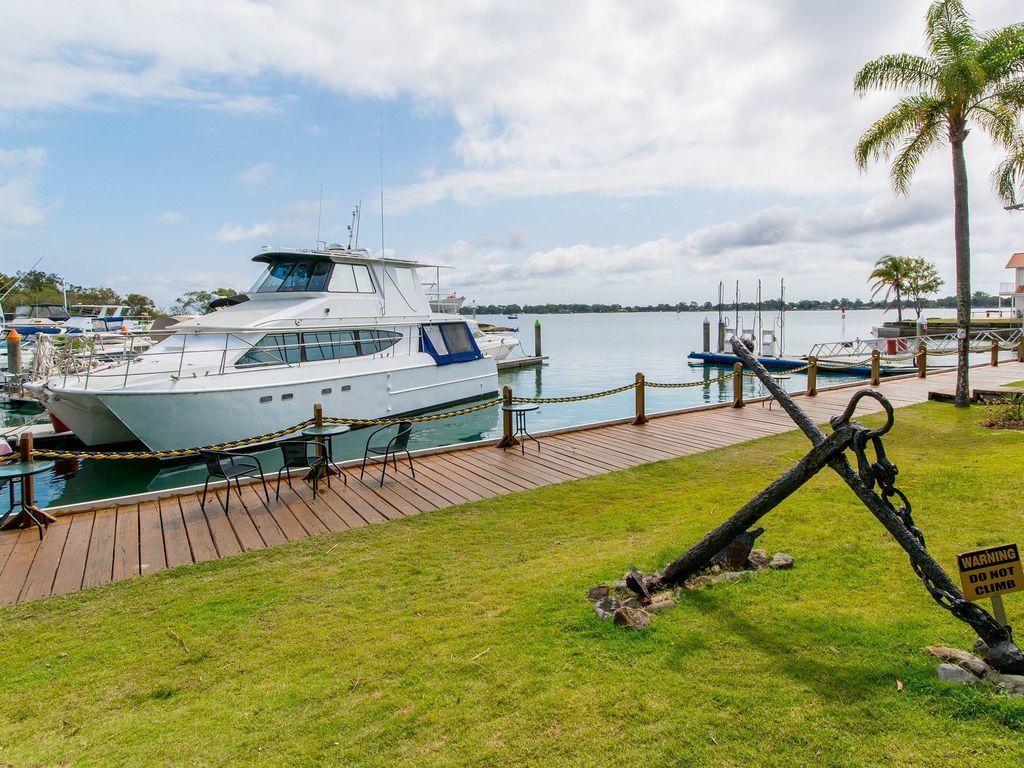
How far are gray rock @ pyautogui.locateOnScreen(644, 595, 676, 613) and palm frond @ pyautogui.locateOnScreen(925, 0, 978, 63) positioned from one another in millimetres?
11997

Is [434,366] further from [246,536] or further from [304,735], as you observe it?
[304,735]

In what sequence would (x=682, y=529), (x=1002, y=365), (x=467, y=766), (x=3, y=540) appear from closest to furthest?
(x=467, y=766) → (x=682, y=529) → (x=3, y=540) → (x=1002, y=365)

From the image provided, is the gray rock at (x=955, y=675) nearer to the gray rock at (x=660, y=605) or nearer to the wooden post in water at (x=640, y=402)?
the gray rock at (x=660, y=605)

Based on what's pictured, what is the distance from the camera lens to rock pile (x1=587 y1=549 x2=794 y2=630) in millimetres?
3373

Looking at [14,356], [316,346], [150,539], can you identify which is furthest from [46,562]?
[14,356]

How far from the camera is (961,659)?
2713 mm

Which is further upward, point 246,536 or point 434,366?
point 434,366

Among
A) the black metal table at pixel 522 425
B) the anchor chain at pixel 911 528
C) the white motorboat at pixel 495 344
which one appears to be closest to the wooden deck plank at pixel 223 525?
the black metal table at pixel 522 425

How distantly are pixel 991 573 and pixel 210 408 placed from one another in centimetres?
1236

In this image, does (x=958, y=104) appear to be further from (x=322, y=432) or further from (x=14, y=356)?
(x=14, y=356)

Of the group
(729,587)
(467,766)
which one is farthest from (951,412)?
(467,766)

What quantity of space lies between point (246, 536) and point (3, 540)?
2.30 meters

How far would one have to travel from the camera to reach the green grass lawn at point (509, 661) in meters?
2.45

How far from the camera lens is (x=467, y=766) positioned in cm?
239
